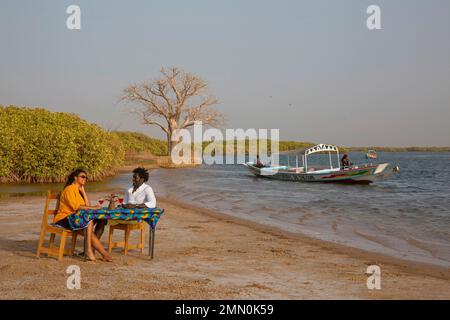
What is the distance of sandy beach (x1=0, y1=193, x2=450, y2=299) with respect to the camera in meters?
6.38

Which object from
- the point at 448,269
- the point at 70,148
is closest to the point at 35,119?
the point at 70,148

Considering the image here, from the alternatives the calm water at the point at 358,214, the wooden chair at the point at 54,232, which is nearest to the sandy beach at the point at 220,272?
the wooden chair at the point at 54,232

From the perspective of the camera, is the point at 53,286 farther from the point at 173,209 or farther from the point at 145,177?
the point at 173,209

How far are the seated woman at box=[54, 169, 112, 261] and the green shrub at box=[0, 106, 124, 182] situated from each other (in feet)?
62.2

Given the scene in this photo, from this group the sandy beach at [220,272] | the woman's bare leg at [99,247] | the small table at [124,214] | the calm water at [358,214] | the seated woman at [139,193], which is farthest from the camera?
the calm water at [358,214]

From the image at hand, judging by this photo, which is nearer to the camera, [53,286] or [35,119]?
[53,286]

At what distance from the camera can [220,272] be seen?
759 cm

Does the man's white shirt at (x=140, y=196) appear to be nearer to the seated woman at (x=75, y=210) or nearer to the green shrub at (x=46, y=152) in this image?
the seated woman at (x=75, y=210)

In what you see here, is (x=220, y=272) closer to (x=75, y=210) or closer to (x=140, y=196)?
(x=140, y=196)

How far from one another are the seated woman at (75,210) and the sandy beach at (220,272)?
0.29 meters

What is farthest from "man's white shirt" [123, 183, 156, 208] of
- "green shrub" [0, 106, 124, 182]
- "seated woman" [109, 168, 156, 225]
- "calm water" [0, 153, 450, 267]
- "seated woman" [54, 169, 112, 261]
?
"green shrub" [0, 106, 124, 182]

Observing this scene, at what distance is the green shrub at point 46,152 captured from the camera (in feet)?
84.2
